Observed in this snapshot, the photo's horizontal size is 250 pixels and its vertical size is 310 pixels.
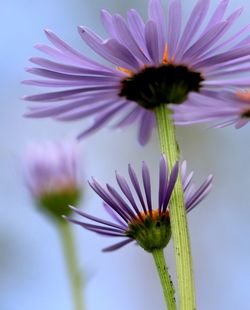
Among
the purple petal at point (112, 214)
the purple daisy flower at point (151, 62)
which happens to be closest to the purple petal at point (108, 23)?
the purple daisy flower at point (151, 62)

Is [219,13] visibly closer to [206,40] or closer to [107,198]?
[206,40]

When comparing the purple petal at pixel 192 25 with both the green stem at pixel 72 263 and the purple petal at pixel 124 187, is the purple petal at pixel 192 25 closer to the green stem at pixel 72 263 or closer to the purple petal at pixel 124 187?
the purple petal at pixel 124 187

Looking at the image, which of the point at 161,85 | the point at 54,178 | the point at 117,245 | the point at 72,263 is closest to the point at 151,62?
the point at 161,85

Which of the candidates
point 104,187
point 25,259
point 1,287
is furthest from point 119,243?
point 25,259

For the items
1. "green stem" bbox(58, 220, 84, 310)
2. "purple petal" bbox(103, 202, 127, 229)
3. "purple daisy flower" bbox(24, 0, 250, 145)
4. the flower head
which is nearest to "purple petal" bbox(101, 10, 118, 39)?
"purple daisy flower" bbox(24, 0, 250, 145)

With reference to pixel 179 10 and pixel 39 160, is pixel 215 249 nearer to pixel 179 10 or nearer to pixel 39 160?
pixel 39 160

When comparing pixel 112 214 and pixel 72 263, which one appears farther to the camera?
pixel 72 263
